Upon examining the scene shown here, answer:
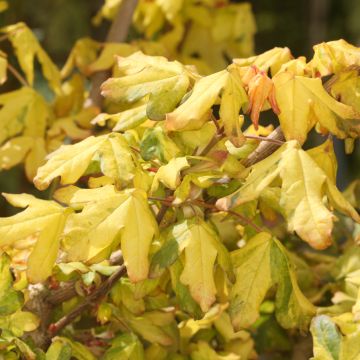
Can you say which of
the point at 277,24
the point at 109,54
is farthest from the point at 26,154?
the point at 277,24

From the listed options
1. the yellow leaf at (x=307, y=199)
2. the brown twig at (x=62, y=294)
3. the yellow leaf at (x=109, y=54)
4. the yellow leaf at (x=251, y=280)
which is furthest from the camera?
the yellow leaf at (x=109, y=54)

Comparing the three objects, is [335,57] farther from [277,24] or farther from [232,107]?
[277,24]

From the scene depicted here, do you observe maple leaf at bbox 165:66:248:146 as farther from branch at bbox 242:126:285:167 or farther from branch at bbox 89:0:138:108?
branch at bbox 89:0:138:108

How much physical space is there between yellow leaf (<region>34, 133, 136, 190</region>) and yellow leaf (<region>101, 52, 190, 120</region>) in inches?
2.2

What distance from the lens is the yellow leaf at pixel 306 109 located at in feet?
3.01

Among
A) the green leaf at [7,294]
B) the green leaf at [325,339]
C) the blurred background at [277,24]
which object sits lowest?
the blurred background at [277,24]

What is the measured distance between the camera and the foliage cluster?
89cm

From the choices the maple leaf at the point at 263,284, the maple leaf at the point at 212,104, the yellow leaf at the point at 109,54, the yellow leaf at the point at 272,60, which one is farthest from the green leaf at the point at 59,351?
the yellow leaf at the point at 109,54

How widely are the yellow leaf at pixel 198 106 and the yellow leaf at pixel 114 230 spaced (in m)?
0.10

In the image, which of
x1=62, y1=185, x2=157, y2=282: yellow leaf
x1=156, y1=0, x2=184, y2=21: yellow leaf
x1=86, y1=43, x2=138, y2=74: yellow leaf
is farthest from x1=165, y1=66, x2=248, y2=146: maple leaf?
x1=156, y1=0, x2=184, y2=21: yellow leaf

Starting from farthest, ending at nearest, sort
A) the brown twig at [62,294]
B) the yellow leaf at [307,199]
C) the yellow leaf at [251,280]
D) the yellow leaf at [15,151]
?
the yellow leaf at [15,151], the brown twig at [62,294], the yellow leaf at [251,280], the yellow leaf at [307,199]

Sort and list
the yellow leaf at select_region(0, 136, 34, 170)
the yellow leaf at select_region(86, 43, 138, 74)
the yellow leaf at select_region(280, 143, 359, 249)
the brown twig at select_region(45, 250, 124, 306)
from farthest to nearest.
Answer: the yellow leaf at select_region(86, 43, 138, 74)
the yellow leaf at select_region(0, 136, 34, 170)
the brown twig at select_region(45, 250, 124, 306)
the yellow leaf at select_region(280, 143, 359, 249)

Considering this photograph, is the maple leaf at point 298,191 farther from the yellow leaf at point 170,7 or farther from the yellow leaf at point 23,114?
the yellow leaf at point 170,7

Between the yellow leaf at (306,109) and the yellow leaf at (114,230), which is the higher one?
the yellow leaf at (306,109)
